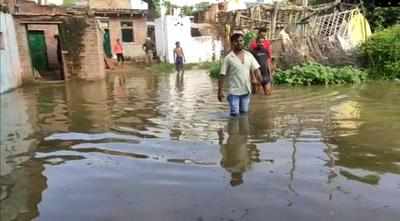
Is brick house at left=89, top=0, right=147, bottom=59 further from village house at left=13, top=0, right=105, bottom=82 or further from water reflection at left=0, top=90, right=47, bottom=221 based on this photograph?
water reflection at left=0, top=90, right=47, bottom=221

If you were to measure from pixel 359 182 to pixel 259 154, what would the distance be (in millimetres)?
1497

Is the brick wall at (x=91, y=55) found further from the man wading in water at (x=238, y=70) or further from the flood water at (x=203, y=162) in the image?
the man wading in water at (x=238, y=70)

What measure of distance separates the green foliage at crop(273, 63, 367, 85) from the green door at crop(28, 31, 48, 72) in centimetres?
1430

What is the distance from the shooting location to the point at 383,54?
15.7 m

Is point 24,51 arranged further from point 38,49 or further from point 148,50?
point 148,50

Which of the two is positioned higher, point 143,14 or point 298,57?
point 143,14

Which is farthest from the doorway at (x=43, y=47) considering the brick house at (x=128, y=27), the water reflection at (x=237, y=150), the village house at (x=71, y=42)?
the water reflection at (x=237, y=150)

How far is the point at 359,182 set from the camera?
182 inches

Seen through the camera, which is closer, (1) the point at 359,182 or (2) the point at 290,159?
(1) the point at 359,182

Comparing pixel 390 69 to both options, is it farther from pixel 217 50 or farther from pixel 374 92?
pixel 217 50

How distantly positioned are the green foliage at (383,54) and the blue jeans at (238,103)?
9193 millimetres

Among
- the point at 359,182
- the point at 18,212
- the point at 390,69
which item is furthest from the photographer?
the point at 390,69

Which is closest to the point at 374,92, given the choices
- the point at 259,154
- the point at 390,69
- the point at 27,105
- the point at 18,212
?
the point at 390,69

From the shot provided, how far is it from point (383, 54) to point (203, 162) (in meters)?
12.2
